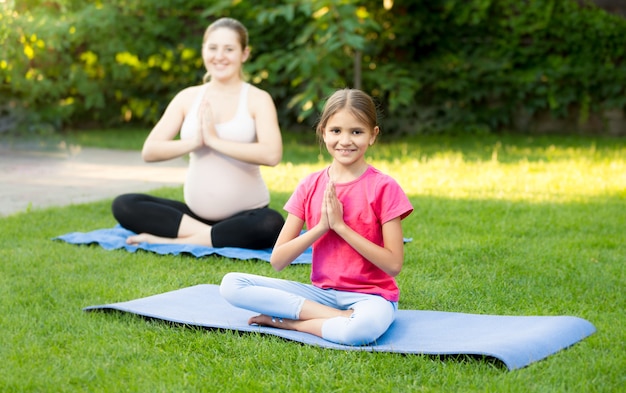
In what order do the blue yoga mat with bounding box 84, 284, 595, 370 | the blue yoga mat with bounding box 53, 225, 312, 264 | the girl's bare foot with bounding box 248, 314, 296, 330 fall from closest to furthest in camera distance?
the blue yoga mat with bounding box 84, 284, 595, 370, the girl's bare foot with bounding box 248, 314, 296, 330, the blue yoga mat with bounding box 53, 225, 312, 264

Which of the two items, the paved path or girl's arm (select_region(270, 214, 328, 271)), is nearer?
girl's arm (select_region(270, 214, 328, 271))

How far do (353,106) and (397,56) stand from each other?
776cm

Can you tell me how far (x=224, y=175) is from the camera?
14.9 ft

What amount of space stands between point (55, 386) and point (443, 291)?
1.75m

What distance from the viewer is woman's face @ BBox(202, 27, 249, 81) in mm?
4477

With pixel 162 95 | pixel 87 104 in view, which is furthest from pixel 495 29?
pixel 87 104

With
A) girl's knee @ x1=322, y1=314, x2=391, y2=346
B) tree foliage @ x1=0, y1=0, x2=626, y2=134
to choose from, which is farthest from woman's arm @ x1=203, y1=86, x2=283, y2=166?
tree foliage @ x1=0, y1=0, x2=626, y2=134

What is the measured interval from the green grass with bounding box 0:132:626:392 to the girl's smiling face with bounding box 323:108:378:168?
685mm

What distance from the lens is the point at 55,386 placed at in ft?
8.16

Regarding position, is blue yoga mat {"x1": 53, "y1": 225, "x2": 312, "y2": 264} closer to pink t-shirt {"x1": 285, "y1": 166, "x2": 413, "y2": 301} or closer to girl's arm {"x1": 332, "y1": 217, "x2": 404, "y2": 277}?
pink t-shirt {"x1": 285, "y1": 166, "x2": 413, "y2": 301}

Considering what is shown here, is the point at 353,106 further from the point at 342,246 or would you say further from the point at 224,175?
the point at 224,175

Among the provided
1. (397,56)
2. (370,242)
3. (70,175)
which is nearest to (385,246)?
(370,242)

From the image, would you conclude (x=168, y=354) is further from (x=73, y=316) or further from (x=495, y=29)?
(x=495, y=29)

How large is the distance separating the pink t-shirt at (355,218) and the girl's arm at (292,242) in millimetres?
44
